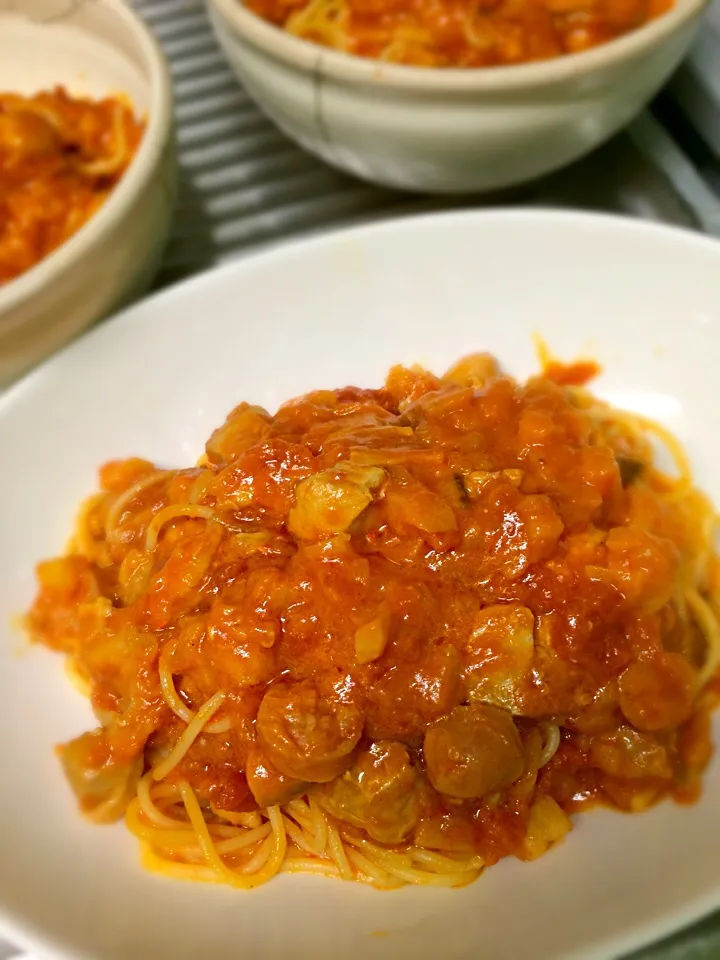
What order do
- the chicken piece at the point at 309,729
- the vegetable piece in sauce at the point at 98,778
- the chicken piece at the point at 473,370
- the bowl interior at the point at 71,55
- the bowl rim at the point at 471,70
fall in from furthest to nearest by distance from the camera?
the bowl interior at the point at 71,55, the chicken piece at the point at 473,370, the bowl rim at the point at 471,70, the vegetable piece in sauce at the point at 98,778, the chicken piece at the point at 309,729

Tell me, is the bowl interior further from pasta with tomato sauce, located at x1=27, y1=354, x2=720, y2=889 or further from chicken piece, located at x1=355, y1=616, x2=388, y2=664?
chicken piece, located at x1=355, y1=616, x2=388, y2=664

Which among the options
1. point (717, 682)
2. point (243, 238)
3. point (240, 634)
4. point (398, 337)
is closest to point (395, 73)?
point (398, 337)

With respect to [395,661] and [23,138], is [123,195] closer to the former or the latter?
[23,138]

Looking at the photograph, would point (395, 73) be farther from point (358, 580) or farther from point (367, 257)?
point (358, 580)

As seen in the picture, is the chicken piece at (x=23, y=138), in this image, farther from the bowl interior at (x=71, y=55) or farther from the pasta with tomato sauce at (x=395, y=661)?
the pasta with tomato sauce at (x=395, y=661)

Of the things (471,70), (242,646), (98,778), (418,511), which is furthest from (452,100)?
(98,778)

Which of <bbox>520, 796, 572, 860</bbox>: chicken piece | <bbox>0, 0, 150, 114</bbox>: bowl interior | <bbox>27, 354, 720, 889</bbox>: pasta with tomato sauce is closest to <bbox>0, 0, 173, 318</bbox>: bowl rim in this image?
<bbox>0, 0, 150, 114</bbox>: bowl interior

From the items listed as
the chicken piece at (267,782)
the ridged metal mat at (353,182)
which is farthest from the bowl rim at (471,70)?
the chicken piece at (267,782)
